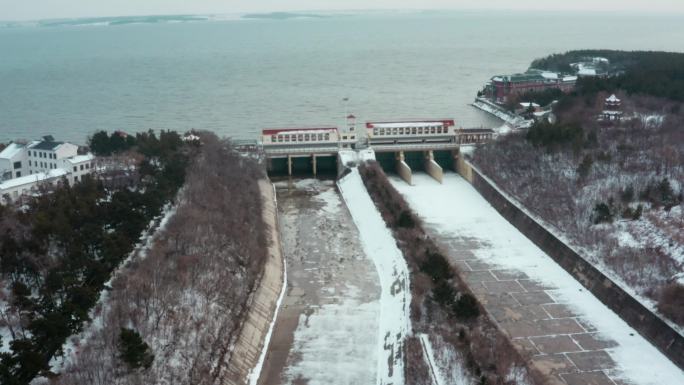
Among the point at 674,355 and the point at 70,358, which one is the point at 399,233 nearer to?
the point at 674,355

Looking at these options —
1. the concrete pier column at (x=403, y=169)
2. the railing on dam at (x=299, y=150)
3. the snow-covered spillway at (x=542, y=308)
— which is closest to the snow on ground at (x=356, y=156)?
the railing on dam at (x=299, y=150)

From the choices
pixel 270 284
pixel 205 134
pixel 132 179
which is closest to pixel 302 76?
pixel 205 134

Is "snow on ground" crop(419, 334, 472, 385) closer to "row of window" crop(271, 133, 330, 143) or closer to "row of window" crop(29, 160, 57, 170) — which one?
"row of window" crop(29, 160, 57, 170)

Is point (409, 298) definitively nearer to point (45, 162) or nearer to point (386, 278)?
point (386, 278)

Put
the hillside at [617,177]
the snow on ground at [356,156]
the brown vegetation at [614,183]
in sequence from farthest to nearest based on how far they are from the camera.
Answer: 1. the snow on ground at [356,156]
2. the brown vegetation at [614,183]
3. the hillside at [617,177]

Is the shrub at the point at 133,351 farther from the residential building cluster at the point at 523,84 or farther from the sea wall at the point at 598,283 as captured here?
the residential building cluster at the point at 523,84
